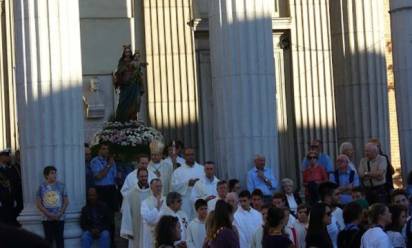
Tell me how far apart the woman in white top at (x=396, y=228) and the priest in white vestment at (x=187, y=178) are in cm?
433

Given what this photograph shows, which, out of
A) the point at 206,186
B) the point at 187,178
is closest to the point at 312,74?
the point at 187,178

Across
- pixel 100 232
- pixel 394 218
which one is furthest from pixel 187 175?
pixel 394 218

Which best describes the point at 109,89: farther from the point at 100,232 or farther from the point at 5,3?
the point at 100,232

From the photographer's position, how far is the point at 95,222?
14.1 m

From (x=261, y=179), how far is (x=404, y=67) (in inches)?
205

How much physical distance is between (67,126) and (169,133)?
7457 mm

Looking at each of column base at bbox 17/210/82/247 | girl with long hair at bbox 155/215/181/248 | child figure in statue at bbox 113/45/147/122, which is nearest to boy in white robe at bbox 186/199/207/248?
column base at bbox 17/210/82/247

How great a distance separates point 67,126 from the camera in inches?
579

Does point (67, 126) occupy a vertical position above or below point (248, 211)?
above

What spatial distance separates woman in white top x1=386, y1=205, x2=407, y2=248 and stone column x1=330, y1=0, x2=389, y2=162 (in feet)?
35.4

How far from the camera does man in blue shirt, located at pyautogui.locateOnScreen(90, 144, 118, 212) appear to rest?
51.1 ft

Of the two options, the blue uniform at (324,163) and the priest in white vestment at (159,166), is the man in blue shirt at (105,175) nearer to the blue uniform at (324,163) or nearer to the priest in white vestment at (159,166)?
the priest in white vestment at (159,166)

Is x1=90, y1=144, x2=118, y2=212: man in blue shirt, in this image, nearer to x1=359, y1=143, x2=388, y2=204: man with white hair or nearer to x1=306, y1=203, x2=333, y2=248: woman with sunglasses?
x1=359, y1=143, x2=388, y2=204: man with white hair

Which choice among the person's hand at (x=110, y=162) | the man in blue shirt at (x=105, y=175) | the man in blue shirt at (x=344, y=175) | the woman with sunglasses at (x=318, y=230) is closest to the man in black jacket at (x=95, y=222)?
the man in blue shirt at (x=105, y=175)
